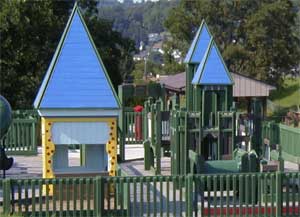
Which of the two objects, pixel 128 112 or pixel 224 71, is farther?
pixel 128 112

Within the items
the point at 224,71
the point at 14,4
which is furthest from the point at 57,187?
the point at 14,4

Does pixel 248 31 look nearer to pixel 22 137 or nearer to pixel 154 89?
pixel 154 89

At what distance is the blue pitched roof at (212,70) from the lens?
54.1ft

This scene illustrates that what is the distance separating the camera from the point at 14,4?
30531 mm

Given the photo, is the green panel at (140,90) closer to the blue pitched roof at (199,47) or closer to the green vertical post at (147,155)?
the blue pitched roof at (199,47)

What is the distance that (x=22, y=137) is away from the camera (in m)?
21.7

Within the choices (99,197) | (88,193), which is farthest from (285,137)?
(88,193)

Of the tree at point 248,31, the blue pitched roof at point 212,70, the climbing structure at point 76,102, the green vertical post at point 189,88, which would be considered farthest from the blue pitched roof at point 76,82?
the tree at point 248,31

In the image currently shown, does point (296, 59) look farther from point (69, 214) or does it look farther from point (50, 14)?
point (69, 214)

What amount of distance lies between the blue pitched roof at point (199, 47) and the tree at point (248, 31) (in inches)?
1195

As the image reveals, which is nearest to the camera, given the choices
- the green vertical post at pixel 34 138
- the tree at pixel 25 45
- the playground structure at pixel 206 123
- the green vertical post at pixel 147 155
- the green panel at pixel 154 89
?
the playground structure at pixel 206 123

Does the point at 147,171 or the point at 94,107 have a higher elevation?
the point at 94,107

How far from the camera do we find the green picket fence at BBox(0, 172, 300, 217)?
457 inches

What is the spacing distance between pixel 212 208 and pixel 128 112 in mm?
12030
